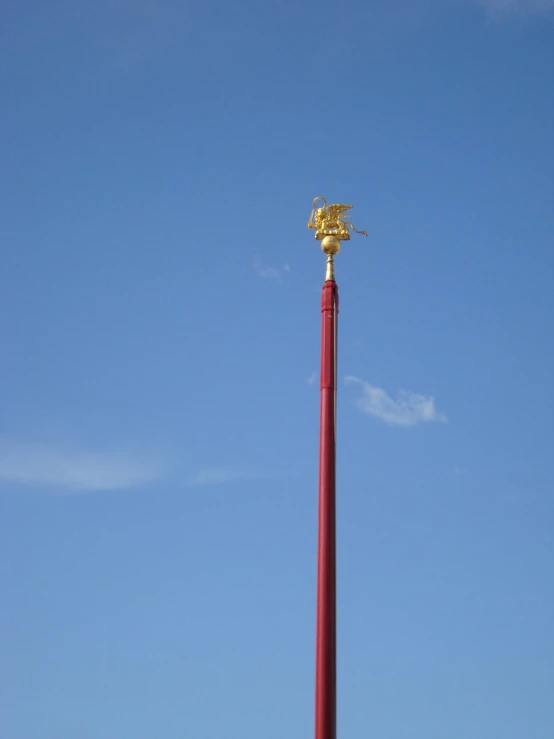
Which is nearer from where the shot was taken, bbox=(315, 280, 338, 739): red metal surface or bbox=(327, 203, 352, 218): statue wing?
bbox=(315, 280, 338, 739): red metal surface

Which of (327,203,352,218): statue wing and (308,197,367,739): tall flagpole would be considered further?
(327,203,352,218): statue wing

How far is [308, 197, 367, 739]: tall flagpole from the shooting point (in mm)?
20750

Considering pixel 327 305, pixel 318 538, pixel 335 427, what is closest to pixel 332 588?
pixel 318 538

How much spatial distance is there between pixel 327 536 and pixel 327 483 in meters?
1.06

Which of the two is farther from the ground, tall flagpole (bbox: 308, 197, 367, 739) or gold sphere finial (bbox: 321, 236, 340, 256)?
gold sphere finial (bbox: 321, 236, 340, 256)

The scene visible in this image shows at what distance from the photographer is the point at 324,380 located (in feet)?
77.7

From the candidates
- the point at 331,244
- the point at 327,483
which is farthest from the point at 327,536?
the point at 331,244

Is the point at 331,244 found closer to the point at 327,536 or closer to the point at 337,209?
the point at 337,209

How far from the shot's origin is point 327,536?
22.0 m

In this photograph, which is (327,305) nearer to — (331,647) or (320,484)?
(320,484)

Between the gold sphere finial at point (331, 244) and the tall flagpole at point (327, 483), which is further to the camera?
the gold sphere finial at point (331, 244)

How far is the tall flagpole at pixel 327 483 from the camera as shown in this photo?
68.1 ft

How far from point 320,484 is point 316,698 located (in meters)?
3.99

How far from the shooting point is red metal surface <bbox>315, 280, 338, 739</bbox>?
67.8 feet
